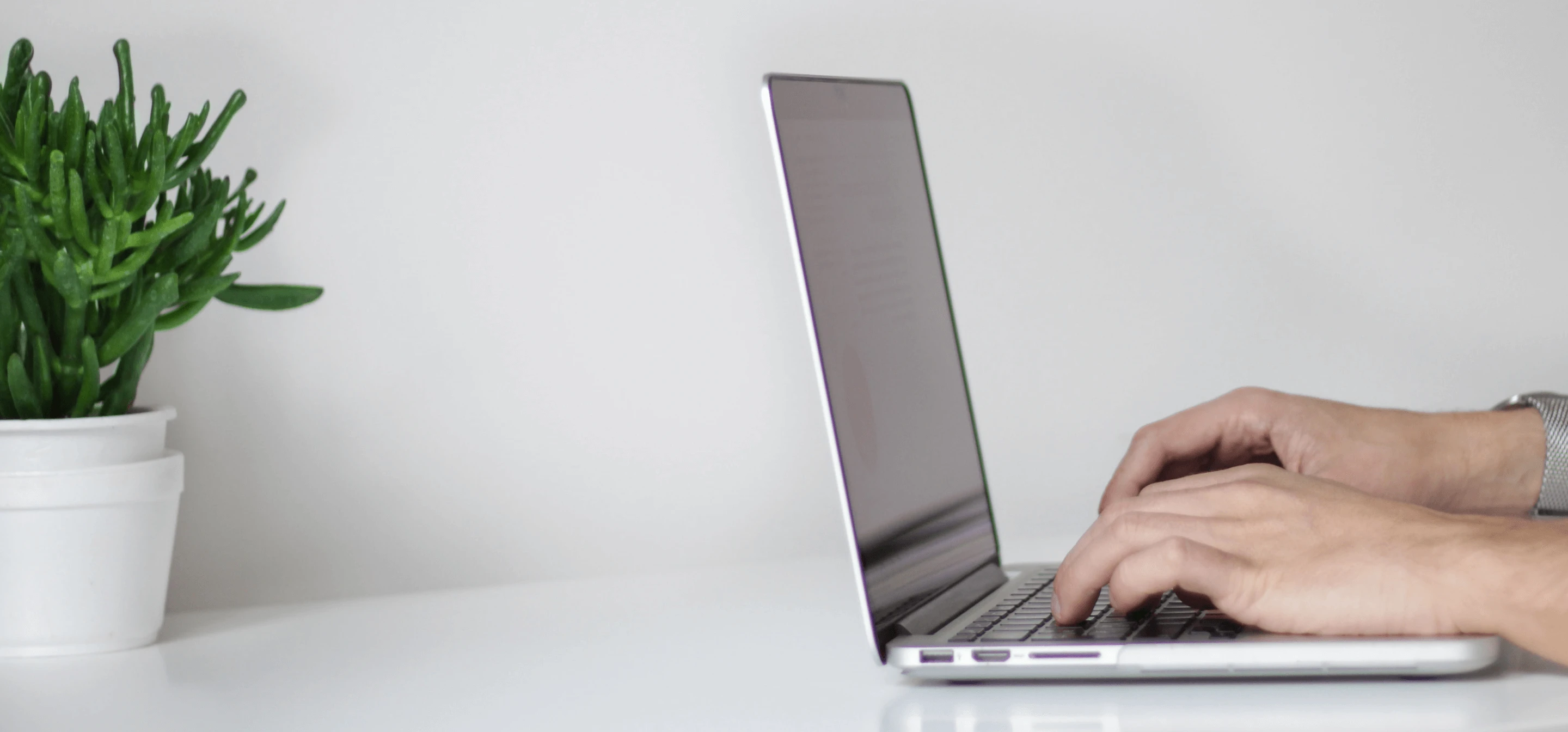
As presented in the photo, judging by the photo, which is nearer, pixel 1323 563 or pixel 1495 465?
pixel 1323 563

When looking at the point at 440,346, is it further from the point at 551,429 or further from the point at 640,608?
the point at 640,608

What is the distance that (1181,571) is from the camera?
0.70 metres

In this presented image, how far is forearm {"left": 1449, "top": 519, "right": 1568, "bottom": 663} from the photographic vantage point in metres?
0.67

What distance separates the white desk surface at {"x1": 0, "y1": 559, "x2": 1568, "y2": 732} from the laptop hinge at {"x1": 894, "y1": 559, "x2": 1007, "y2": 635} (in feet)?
0.11

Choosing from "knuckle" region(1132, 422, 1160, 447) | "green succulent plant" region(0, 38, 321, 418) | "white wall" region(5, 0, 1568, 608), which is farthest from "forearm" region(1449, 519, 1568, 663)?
"green succulent plant" region(0, 38, 321, 418)

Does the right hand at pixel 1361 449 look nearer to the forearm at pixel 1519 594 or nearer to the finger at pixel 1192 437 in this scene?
the finger at pixel 1192 437

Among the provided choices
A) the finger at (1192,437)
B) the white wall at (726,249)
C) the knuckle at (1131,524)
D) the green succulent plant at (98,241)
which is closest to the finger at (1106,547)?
the knuckle at (1131,524)

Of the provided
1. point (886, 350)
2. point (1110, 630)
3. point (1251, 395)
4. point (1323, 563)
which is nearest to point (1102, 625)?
point (1110, 630)

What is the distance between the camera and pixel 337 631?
98 cm

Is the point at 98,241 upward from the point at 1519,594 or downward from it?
upward

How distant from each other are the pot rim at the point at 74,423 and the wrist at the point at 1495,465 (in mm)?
990

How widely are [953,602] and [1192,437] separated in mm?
282

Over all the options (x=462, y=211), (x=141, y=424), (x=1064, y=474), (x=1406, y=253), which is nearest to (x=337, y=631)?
(x=141, y=424)

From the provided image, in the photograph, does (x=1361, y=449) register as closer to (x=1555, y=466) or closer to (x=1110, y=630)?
(x=1555, y=466)
